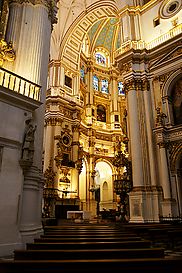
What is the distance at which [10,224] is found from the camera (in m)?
5.11

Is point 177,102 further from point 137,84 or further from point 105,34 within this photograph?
point 105,34

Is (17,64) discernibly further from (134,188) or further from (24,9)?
(134,188)

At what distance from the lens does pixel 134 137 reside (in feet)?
44.8

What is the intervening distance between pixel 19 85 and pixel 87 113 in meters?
19.7

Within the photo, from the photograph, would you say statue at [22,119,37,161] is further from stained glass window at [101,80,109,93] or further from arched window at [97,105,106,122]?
stained glass window at [101,80,109,93]

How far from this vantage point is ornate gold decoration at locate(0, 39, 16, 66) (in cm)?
707

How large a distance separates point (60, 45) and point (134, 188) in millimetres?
15708

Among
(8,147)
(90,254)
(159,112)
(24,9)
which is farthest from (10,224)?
(159,112)

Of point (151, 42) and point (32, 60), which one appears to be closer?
point (32, 60)

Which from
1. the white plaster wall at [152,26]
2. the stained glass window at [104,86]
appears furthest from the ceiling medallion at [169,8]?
the stained glass window at [104,86]

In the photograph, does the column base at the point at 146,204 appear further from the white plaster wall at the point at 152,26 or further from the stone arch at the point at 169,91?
the white plaster wall at the point at 152,26

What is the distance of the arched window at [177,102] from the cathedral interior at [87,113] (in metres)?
0.06

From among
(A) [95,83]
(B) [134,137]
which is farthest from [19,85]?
(A) [95,83]

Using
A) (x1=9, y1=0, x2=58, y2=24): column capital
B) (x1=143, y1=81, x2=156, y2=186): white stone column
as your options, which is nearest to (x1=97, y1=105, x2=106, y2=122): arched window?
(x1=143, y1=81, x2=156, y2=186): white stone column
